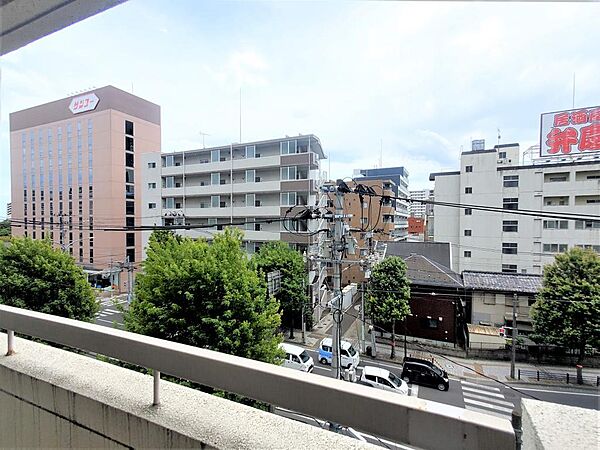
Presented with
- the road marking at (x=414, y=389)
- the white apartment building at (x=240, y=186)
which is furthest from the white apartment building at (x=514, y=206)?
the white apartment building at (x=240, y=186)

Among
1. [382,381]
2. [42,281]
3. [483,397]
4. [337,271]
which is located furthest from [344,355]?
[42,281]

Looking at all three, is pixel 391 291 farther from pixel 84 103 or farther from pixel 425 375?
pixel 84 103

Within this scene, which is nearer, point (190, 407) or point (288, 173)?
point (190, 407)

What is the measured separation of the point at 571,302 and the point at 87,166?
17.7 m

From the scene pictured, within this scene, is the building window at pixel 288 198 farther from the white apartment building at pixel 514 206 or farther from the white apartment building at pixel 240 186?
the white apartment building at pixel 514 206

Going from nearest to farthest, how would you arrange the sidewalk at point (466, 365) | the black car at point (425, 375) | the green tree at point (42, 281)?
the green tree at point (42, 281) < the black car at point (425, 375) < the sidewalk at point (466, 365)

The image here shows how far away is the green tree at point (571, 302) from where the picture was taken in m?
4.64

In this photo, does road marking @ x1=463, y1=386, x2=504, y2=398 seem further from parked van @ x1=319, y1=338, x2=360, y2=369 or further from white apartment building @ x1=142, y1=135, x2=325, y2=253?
white apartment building @ x1=142, y1=135, x2=325, y2=253

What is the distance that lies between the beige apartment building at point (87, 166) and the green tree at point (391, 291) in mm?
11391

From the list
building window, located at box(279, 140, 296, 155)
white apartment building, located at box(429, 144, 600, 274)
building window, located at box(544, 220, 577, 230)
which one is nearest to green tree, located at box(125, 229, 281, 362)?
white apartment building, located at box(429, 144, 600, 274)

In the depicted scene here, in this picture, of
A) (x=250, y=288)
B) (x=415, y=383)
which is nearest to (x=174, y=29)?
(x=250, y=288)

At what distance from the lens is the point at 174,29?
111cm

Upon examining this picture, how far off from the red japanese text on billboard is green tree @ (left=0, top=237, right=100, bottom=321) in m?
10.7

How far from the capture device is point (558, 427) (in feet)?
1.31
